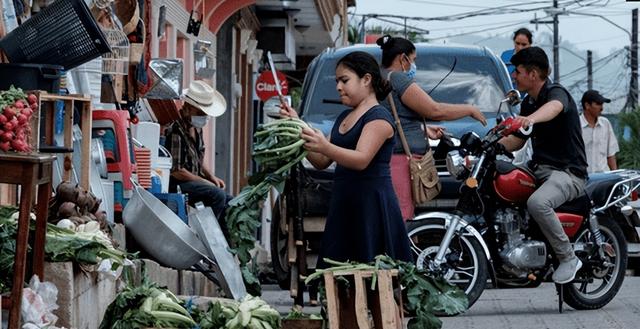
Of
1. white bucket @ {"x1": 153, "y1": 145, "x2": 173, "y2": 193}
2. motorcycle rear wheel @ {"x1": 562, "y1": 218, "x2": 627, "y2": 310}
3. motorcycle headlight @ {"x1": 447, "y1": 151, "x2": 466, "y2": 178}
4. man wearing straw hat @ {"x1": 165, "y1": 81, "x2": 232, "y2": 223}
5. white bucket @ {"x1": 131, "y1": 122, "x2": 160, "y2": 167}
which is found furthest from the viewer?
man wearing straw hat @ {"x1": 165, "y1": 81, "x2": 232, "y2": 223}

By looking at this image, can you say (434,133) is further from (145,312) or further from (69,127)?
(145,312)

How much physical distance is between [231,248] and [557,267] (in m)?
2.65

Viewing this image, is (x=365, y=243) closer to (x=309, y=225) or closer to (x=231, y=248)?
(x=231, y=248)

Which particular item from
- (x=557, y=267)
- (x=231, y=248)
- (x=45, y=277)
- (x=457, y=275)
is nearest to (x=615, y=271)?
(x=557, y=267)

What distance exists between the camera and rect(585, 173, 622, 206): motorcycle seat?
12.4 meters

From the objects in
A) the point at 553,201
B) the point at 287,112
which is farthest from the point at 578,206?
the point at 287,112

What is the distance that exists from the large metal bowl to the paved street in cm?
116

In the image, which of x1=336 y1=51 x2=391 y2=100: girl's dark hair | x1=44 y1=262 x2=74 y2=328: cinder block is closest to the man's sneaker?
x1=336 y1=51 x2=391 y2=100: girl's dark hair

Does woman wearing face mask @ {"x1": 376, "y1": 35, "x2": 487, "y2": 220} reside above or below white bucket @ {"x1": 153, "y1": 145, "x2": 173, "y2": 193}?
above

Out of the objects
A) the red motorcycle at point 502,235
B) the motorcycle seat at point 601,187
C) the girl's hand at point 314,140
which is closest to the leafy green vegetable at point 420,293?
the girl's hand at point 314,140

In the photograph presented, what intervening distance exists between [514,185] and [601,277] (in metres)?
1.08

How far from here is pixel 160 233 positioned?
11.0m

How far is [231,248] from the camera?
10477mm

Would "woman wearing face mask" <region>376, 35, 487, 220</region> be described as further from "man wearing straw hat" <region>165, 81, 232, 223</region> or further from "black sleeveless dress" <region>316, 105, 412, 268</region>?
"man wearing straw hat" <region>165, 81, 232, 223</region>
